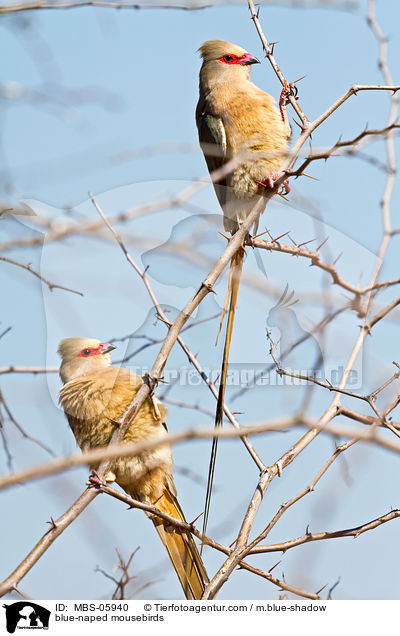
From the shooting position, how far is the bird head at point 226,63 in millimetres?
3273

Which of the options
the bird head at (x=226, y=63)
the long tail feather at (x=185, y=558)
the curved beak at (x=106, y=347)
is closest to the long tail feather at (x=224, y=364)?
the curved beak at (x=106, y=347)

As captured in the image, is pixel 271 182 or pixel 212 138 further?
pixel 212 138

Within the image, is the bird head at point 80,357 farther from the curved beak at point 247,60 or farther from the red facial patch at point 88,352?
the curved beak at point 247,60

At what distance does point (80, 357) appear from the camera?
2.53 meters

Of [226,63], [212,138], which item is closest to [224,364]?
[212,138]

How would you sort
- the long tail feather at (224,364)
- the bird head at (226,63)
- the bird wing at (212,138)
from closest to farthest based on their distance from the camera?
the long tail feather at (224,364), the bird wing at (212,138), the bird head at (226,63)

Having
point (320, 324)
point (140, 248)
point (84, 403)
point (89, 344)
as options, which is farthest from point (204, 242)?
point (84, 403)

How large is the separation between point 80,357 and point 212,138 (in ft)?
→ 4.23

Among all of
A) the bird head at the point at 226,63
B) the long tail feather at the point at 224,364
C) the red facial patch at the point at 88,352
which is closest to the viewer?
the long tail feather at the point at 224,364

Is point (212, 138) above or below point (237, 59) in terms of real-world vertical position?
below

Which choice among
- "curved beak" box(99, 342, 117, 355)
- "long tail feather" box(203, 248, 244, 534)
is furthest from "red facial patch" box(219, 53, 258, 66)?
"curved beak" box(99, 342, 117, 355)

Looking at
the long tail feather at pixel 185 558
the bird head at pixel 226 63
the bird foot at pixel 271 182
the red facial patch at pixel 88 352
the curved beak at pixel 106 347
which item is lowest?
the long tail feather at pixel 185 558

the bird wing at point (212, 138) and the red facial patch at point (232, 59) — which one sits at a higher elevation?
the red facial patch at point (232, 59)

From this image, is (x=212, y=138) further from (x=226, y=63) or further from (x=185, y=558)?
(x=185, y=558)
